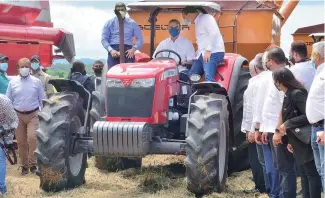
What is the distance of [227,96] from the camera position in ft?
26.0

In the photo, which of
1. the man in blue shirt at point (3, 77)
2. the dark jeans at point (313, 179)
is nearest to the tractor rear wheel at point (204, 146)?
the dark jeans at point (313, 179)

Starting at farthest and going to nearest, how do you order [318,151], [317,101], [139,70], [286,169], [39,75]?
1. [39,75]
2. [139,70]
3. [286,169]
4. [318,151]
5. [317,101]

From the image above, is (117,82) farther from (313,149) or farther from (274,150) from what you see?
(313,149)

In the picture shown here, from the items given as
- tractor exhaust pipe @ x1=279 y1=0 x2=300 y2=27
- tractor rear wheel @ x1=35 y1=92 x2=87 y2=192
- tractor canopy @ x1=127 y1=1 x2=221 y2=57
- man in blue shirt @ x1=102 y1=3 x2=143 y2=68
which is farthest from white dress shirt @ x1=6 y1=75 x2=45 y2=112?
tractor exhaust pipe @ x1=279 y1=0 x2=300 y2=27

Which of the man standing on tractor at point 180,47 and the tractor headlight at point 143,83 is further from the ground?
the man standing on tractor at point 180,47

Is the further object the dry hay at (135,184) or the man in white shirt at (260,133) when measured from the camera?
the dry hay at (135,184)

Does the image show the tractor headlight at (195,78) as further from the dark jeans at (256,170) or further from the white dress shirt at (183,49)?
the dark jeans at (256,170)

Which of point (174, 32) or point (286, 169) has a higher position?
point (174, 32)

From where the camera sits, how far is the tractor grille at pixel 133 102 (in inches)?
291

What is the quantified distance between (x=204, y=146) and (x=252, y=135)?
665 mm

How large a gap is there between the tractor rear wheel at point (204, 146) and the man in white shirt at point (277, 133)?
1.93 feet

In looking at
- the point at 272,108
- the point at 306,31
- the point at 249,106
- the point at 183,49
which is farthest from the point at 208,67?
the point at 306,31

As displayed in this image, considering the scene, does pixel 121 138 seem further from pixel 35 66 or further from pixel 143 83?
pixel 35 66

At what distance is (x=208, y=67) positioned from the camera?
8.20m
